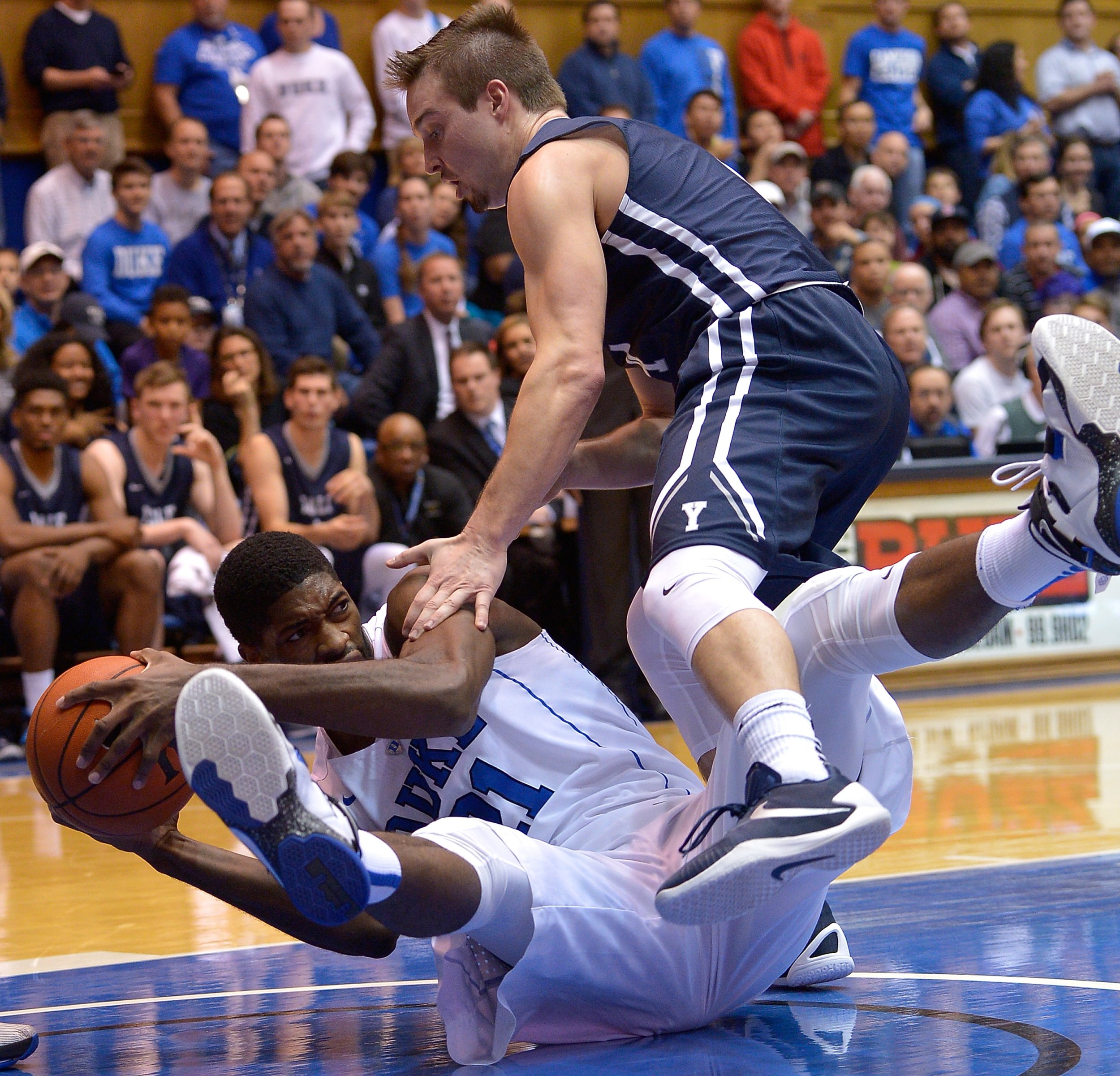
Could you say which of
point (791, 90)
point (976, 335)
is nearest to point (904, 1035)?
point (976, 335)

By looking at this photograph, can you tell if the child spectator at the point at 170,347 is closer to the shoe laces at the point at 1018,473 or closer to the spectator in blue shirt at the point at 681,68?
the spectator in blue shirt at the point at 681,68

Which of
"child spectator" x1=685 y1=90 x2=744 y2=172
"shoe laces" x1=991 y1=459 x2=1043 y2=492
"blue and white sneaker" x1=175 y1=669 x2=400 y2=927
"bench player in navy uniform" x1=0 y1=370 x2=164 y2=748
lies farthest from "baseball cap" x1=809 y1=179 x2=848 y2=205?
"blue and white sneaker" x1=175 y1=669 x2=400 y2=927

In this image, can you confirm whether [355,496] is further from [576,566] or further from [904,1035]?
[904,1035]

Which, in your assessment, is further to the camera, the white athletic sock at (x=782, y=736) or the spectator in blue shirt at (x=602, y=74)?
the spectator in blue shirt at (x=602, y=74)

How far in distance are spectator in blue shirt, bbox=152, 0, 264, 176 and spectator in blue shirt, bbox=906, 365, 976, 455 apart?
4.37 meters

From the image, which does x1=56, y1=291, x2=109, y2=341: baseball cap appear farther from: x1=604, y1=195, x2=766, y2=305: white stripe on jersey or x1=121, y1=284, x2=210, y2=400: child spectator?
x1=604, y1=195, x2=766, y2=305: white stripe on jersey

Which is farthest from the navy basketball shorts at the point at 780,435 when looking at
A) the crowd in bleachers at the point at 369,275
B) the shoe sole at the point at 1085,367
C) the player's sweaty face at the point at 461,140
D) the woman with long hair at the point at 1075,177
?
the woman with long hair at the point at 1075,177

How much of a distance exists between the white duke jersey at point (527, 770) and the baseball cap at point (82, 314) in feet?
18.9

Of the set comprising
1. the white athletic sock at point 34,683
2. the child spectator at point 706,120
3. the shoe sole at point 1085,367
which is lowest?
the white athletic sock at point 34,683

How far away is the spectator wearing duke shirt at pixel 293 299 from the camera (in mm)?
8344

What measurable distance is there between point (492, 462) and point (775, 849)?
577 cm

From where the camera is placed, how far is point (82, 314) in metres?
8.24

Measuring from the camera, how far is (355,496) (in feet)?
24.4

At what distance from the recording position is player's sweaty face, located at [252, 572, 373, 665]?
276cm
